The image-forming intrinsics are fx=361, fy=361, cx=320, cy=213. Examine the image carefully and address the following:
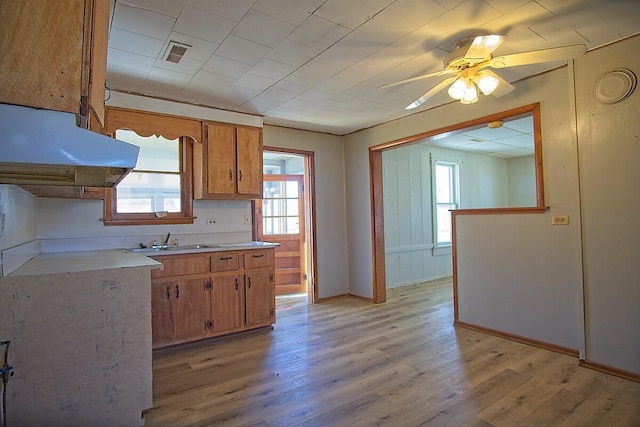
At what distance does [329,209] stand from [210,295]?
7.57 feet

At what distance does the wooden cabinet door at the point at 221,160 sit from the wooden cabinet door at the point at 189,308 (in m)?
1.02

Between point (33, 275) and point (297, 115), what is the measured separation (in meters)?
3.19

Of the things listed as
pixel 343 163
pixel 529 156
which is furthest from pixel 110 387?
pixel 529 156

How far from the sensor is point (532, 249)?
3.26 metres

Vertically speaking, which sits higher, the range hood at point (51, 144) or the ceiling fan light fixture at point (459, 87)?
the ceiling fan light fixture at point (459, 87)

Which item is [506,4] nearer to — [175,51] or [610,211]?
[610,211]

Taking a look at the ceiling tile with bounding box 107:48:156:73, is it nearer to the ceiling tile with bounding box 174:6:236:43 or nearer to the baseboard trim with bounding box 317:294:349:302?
the ceiling tile with bounding box 174:6:236:43

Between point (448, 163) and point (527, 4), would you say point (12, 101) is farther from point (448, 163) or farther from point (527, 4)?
point (448, 163)

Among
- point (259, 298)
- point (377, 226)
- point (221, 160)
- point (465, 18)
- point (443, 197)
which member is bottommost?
point (259, 298)

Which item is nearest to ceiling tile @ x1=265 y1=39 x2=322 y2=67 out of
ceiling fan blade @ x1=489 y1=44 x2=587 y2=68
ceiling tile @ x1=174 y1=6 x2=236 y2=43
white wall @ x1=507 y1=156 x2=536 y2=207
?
ceiling tile @ x1=174 y1=6 x2=236 y2=43

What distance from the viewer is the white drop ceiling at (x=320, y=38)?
7.11ft

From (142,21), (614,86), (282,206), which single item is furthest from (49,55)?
(282,206)

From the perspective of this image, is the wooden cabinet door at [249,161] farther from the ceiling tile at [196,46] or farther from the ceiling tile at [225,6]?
the ceiling tile at [225,6]

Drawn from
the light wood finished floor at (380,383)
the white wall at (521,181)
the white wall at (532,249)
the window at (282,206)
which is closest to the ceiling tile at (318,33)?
the white wall at (532,249)
